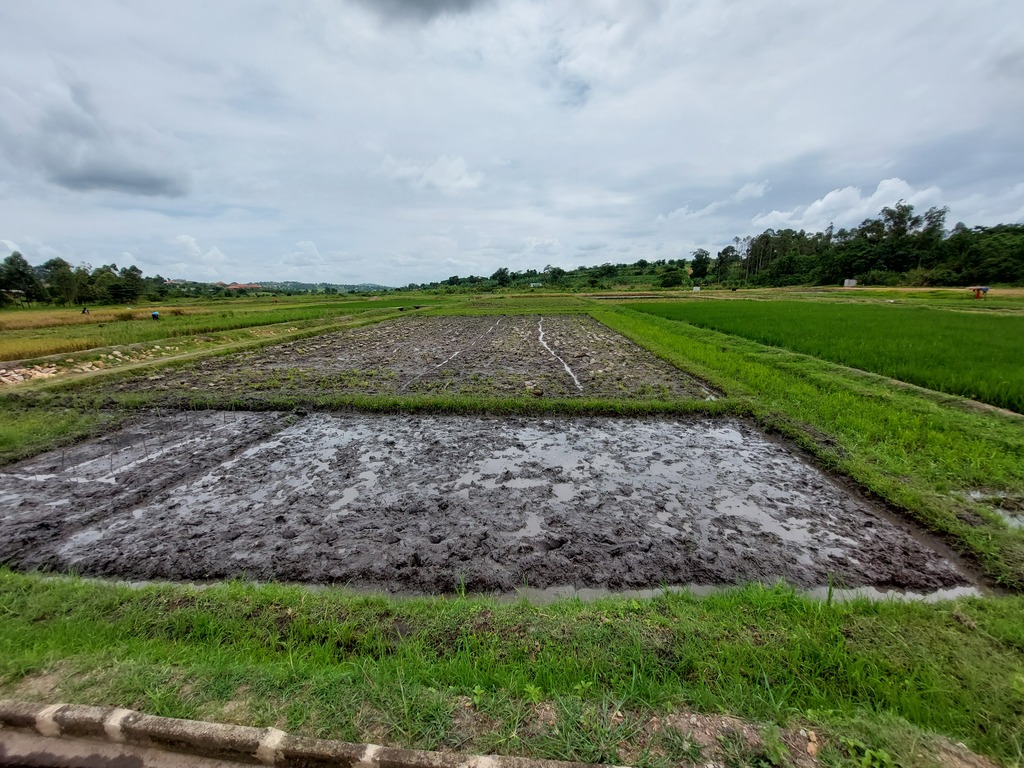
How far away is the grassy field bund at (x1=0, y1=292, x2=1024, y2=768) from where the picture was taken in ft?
6.49

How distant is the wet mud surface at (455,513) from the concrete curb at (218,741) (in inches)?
64.7

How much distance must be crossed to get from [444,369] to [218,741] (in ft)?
35.3

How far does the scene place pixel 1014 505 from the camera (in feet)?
14.3

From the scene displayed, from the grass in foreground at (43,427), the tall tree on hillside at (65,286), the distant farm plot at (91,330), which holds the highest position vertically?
the tall tree on hillside at (65,286)

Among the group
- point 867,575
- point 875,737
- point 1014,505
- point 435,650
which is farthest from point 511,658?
point 1014,505

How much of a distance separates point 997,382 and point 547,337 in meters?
14.3

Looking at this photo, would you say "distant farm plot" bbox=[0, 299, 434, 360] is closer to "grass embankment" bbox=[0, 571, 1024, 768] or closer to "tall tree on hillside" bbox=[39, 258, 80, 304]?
"grass embankment" bbox=[0, 571, 1024, 768]

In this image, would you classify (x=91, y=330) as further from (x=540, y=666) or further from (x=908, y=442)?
(x=908, y=442)

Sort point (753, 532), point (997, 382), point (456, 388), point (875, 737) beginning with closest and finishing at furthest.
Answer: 1. point (875, 737)
2. point (753, 532)
3. point (997, 382)
4. point (456, 388)

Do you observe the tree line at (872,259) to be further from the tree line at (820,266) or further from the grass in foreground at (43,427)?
the grass in foreground at (43,427)

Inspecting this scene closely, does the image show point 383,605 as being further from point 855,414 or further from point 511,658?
point 855,414

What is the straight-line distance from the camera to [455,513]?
4.64 metres

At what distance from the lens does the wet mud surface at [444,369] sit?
32.1 ft

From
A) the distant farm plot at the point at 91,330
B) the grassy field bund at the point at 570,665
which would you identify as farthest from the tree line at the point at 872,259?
the grassy field bund at the point at 570,665
